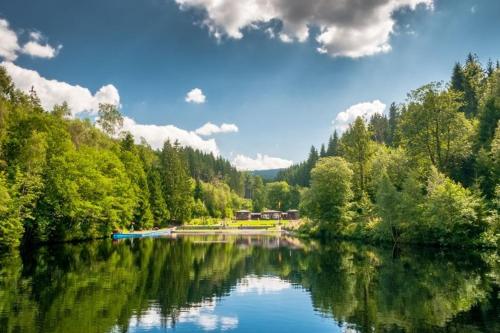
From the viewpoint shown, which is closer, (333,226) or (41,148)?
(41,148)

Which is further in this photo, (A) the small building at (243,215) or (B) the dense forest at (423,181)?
(A) the small building at (243,215)

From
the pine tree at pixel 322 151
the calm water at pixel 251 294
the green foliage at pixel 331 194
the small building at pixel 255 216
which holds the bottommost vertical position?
the calm water at pixel 251 294

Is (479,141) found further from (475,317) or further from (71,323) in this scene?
(71,323)

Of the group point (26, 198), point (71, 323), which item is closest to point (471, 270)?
point (71, 323)

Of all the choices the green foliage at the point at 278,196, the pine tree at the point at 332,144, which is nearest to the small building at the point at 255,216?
the green foliage at the point at 278,196

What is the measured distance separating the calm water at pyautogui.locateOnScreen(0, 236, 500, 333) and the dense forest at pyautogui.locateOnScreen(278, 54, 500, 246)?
6.47 m

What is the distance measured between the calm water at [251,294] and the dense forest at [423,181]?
647cm

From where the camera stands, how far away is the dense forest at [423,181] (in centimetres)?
4684

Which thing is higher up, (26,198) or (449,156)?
(449,156)

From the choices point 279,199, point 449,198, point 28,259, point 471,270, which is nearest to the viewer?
point 471,270

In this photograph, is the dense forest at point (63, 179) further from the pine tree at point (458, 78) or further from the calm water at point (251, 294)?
the pine tree at point (458, 78)

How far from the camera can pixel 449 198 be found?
46.6 metres

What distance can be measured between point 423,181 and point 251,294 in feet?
139

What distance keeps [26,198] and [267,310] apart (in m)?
35.8
